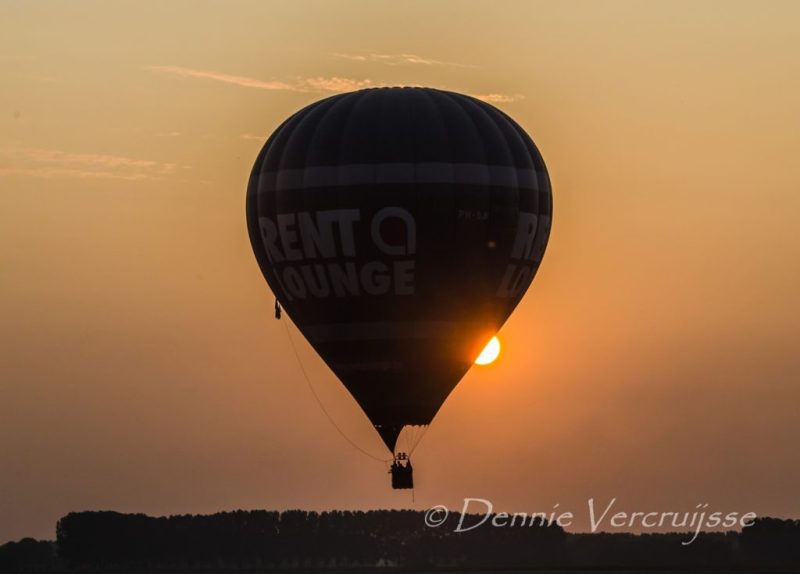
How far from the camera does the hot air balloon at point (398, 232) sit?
5794cm

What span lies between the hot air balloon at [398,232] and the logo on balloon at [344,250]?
0.03 meters

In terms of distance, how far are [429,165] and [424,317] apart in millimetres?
3819

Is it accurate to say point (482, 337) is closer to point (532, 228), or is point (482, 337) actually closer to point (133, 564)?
point (532, 228)

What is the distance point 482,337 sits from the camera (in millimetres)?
60281

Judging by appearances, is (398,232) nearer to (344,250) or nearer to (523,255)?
(344,250)

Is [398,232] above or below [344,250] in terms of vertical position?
above

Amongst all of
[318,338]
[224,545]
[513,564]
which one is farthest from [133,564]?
[318,338]

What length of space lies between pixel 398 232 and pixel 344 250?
1.42 m

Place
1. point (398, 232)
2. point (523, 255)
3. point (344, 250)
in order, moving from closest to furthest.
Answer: point (398, 232) → point (344, 250) → point (523, 255)

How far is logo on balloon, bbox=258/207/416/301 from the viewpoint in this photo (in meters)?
57.9

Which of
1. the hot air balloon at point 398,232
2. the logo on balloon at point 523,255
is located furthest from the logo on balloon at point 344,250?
the logo on balloon at point 523,255

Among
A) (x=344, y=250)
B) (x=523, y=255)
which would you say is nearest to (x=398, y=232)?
(x=344, y=250)

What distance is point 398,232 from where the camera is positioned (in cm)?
5784

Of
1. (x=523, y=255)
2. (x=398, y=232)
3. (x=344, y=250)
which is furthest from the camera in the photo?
(x=523, y=255)
